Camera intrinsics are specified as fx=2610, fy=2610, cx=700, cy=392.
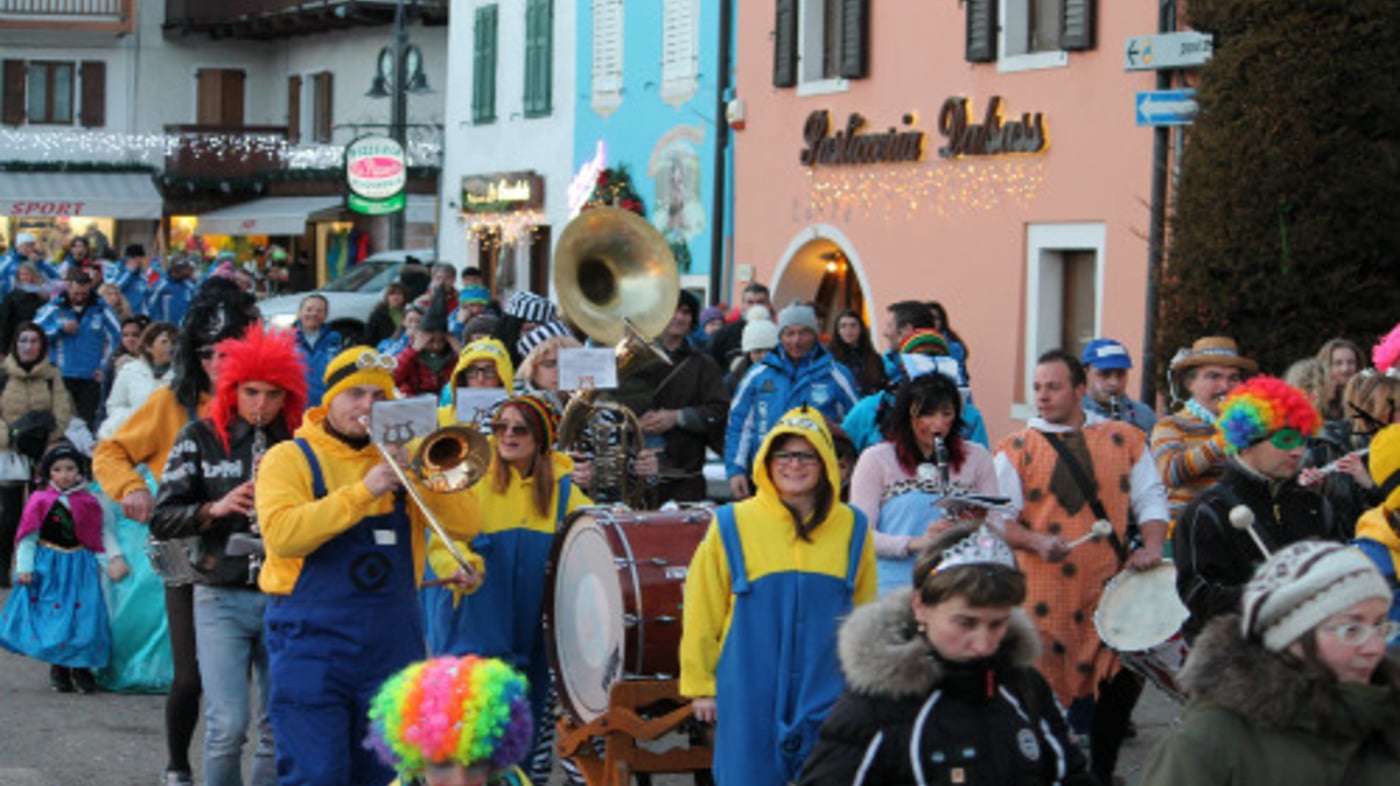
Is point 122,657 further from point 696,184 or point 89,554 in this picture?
point 696,184

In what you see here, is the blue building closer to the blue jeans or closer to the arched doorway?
A: the arched doorway

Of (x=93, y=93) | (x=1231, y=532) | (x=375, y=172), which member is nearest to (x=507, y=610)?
(x=1231, y=532)

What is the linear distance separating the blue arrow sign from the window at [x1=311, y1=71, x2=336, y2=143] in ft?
105

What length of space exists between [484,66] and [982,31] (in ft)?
48.4

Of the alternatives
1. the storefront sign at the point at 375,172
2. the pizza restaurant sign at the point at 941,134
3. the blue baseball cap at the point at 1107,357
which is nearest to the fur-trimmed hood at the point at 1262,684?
the blue baseball cap at the point at 1107,357

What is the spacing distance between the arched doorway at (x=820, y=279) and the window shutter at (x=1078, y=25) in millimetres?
5089

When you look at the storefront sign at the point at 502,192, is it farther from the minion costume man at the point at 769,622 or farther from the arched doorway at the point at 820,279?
the minion costume man at the point at 769,622

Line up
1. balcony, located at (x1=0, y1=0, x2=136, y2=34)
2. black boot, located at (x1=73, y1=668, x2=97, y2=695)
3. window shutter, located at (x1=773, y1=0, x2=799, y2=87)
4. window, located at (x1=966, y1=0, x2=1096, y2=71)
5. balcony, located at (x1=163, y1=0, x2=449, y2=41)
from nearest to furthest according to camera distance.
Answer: black boot, located at (x1=73, y1=668, x2=97, y2=695) < window, located at (x1=966, y1=0, x2=1096, y2=71) < window shutter, located at (x1=773, y1=0, x2=799, y2=87) < balcony, located at (x1=163, y1=0, x2=449, y2=41) < balcony, located at (x1=0, y1=0, x2=136, y2=34)

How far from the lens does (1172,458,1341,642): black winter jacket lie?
7.54 m

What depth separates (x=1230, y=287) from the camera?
15000 mm

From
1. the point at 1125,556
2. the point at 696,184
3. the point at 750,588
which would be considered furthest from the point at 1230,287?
the point at 696,184

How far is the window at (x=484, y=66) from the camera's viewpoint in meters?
34.2

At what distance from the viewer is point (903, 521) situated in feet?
27.9

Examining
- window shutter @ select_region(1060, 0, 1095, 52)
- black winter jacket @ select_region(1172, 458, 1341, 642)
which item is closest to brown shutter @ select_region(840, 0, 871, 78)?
window shutter @ select_region(1060, 0, 1095, 52)
